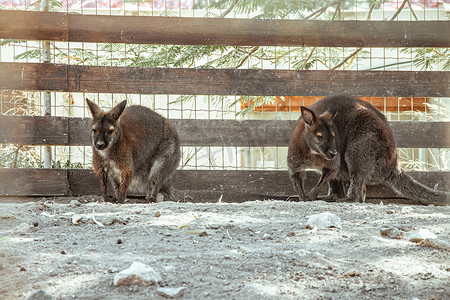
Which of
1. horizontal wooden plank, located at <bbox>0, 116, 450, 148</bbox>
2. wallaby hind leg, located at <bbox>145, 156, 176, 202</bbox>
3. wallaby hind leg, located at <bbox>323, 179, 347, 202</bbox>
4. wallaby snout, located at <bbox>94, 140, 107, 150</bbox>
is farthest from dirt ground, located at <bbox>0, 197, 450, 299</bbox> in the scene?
wallaby hind leg, located at <bbox>323, 179, 347, 202</bbox>

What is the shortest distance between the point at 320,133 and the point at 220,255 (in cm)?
278

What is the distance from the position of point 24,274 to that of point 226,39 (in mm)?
3695

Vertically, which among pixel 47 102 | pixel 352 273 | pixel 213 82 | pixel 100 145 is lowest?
pixel 352 273

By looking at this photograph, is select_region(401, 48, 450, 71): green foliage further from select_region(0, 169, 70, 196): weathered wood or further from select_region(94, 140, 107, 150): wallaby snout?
select_region(0, 169, 70, 196): weathered wood

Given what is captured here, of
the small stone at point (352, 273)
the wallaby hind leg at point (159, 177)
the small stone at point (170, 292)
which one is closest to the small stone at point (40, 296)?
the small stone at point (170, 292)

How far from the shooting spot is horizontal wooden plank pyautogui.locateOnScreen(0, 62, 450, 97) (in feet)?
16.3

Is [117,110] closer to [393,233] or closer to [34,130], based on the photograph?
[34,130]

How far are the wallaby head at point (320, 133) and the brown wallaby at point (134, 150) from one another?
1.26 metres

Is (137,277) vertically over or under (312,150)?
under

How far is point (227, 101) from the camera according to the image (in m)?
6.86

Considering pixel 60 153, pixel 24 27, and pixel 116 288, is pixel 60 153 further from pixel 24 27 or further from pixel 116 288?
pixel 116 288

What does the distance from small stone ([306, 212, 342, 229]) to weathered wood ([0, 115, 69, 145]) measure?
9.56 ft

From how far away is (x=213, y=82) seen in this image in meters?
5.18

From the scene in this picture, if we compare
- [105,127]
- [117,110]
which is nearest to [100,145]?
[105,127]
